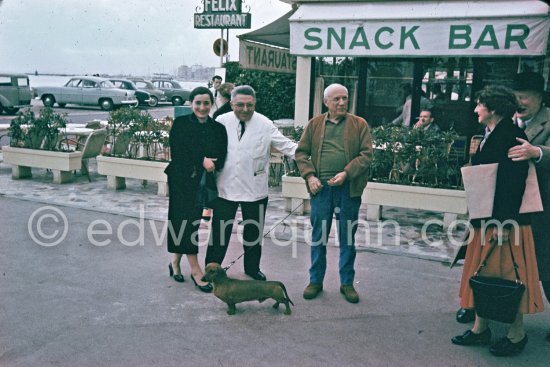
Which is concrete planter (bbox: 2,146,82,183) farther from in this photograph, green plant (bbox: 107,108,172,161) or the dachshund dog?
the dachshund dog

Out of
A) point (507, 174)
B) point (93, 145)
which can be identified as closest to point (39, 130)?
point (93, 145)

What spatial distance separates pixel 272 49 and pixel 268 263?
20.0 feet

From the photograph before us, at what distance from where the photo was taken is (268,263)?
5570mm

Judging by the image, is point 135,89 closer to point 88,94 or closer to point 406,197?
point 88,94

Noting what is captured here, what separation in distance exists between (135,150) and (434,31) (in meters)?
4.81

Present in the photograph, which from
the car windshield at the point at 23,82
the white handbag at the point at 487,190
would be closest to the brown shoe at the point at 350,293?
the white handbag at the point at 487,190

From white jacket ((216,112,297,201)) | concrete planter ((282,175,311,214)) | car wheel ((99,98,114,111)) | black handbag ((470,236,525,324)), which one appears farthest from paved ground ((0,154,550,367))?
car wheel ((99,98,114,111))

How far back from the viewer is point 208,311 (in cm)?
436

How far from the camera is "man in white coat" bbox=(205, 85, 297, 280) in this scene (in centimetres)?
471

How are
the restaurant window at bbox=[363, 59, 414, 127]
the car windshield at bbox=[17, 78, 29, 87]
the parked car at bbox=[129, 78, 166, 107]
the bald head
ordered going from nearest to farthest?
1. the bald head
2. the restaurant window at bbox=[363, 59, 414, 127]
3. the car windshield at bbox=[17, 78, 29, 87]
4. the parked car at bbox=[129, 78, 166, 107]

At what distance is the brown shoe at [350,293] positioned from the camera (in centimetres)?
458

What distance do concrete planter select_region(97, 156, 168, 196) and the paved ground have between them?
1693 millimetres

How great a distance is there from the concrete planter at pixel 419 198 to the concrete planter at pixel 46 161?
4813mm

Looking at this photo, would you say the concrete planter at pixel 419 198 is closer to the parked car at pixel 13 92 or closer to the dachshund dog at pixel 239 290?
the dachshund dog at pixel 239 290
